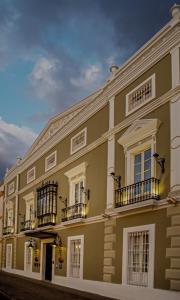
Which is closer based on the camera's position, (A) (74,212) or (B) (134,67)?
(B) (134,67)

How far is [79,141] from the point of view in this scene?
68.3ft

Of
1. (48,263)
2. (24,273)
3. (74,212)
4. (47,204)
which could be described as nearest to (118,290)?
(74,212)

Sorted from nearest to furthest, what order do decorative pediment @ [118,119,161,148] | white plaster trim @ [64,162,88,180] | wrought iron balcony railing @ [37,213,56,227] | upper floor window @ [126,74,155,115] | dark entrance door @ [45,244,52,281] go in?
decorative pediment @ [118,119,161,148]
upper floor window @ [126,74,155,115]
white plaster trim @ [64,162,88,180]
wrought iron balcony railing @ [37,213,56,227]
dark entrance door @ [45,244,52,281]

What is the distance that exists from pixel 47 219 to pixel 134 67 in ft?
35.9

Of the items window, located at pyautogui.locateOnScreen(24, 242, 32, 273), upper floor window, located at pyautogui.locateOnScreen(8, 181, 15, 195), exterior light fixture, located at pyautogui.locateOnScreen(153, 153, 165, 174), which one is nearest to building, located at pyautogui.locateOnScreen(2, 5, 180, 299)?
exterior light fixture, located at pyautogui.locateOnScreen(153, 153, 165, 174)

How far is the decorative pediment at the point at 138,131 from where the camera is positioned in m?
14.0

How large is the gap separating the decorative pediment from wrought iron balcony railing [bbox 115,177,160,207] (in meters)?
1.53

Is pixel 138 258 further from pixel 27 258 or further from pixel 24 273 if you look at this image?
pixel 24 273

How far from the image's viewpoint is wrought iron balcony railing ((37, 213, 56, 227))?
22.8 meters

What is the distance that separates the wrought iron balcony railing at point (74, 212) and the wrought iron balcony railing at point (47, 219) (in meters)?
1.49

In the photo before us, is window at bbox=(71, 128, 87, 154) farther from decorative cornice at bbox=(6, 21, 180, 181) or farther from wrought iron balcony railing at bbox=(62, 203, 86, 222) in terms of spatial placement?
wrought iron balcony railing at bbox=(62, 203, 86, 222)

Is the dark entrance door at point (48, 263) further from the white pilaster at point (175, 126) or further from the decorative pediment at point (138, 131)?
the white pilaster at point (175, 126)

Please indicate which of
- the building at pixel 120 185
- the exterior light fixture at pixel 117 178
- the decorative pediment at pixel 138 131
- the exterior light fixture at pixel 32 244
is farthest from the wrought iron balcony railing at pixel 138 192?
the exterior light fixture at pixel 32 244

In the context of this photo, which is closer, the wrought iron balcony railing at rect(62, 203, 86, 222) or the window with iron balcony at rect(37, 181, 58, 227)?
the wrought iron balcony railing at rect(62, 203, 86, 222)
